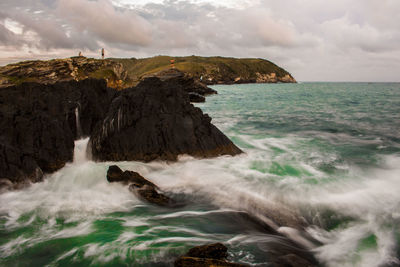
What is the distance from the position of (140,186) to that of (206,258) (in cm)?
492

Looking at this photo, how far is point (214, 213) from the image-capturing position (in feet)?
26.3

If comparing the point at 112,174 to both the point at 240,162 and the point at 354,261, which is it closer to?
the point at 240,162

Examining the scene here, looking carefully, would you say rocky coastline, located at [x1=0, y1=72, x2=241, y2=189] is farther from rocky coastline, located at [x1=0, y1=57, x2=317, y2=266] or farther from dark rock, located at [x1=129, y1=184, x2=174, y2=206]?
dark rock, located at [x1=129, y1=184, x2=174, y2=206]

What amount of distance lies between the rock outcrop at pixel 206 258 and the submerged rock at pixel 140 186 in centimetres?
359

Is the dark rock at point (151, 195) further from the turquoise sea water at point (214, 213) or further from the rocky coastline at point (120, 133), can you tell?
the rocky coastline at point (120, 133)

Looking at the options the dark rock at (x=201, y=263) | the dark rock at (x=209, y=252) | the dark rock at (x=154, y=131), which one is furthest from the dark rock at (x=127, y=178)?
the dark rock at (x=201, y=263)

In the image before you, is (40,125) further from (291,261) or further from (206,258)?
(291,261)

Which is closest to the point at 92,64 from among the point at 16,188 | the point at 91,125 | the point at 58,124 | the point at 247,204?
the point at 91,125

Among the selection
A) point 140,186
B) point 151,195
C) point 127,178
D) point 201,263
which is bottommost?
point 151,195

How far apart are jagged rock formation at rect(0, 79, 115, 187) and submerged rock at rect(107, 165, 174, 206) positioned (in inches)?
125

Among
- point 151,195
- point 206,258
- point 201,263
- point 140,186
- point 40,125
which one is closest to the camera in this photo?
point 201,263

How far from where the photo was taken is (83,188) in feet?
32.4

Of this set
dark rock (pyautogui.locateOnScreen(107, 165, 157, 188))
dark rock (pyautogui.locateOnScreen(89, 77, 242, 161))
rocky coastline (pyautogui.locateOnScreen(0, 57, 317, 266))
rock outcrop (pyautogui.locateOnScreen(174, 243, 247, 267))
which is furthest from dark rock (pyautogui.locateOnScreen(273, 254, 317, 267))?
dark rock (pyautogui.locateOnScreen(89, 77, 242, 161))

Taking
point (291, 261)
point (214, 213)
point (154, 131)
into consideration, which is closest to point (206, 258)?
point (291, 261)
